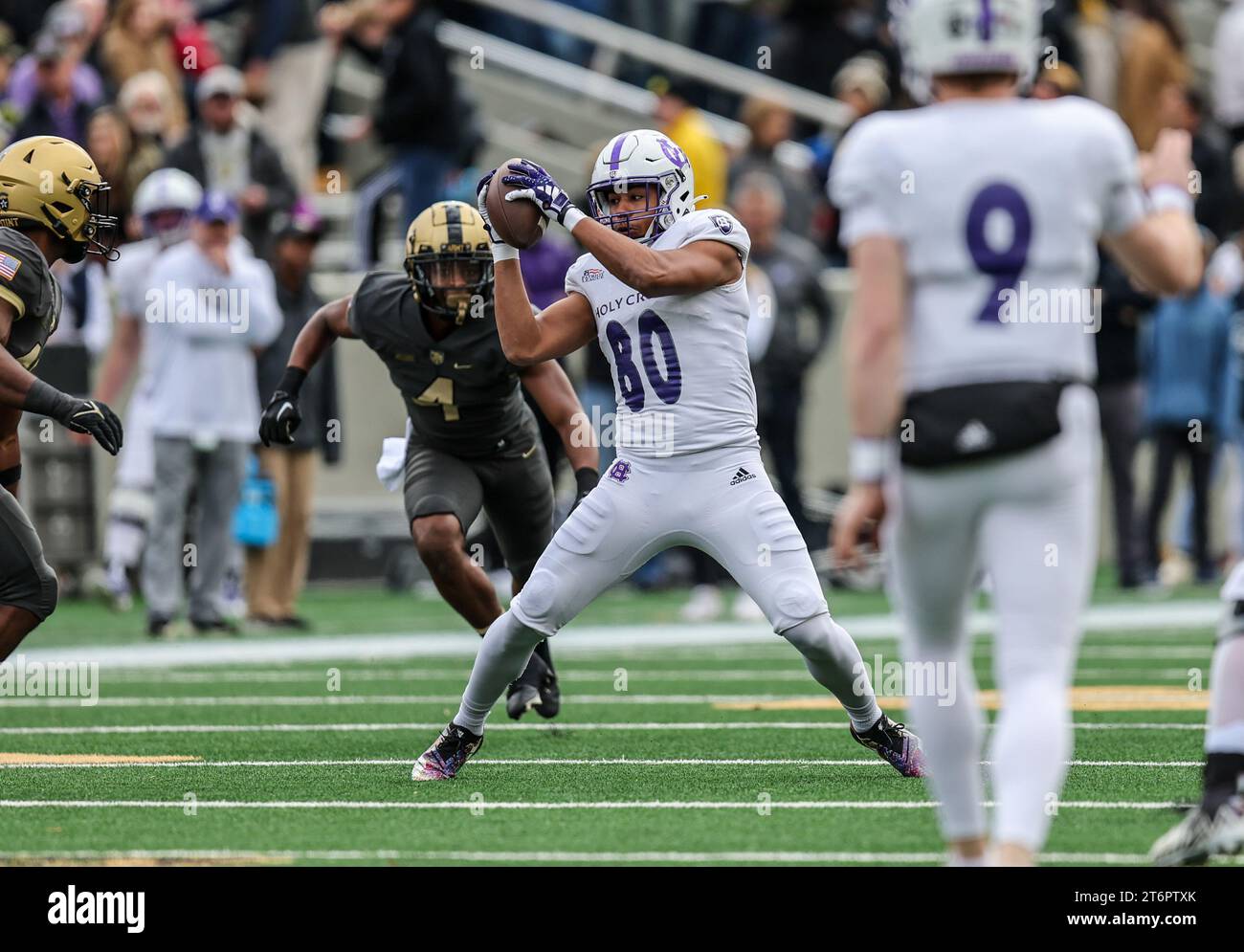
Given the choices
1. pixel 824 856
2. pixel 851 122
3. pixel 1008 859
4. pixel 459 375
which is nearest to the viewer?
pixel 1008 859

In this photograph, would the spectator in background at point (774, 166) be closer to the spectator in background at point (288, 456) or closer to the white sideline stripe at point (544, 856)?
the spectator in background at point (288, 456)

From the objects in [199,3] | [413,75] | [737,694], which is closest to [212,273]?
[413,75]

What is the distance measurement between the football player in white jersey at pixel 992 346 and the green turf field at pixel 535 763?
1082mm

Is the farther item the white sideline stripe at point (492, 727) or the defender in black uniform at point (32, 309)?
the white sideline stripe at point (492, 727)

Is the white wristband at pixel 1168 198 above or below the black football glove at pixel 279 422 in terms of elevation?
above

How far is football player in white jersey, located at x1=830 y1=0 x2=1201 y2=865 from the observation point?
462 centimetres

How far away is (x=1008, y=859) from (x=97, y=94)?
12843 millimetres

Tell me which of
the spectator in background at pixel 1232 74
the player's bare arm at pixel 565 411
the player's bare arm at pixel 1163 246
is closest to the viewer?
the player's bare arm at pixel 1163 246

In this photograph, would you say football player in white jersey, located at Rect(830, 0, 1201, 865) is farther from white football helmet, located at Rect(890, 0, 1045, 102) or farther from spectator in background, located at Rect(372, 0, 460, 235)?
spectator in background, located at Rect(372, 0, 460, 235)

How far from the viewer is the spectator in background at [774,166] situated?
1596cm

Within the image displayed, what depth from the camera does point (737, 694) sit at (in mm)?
10070

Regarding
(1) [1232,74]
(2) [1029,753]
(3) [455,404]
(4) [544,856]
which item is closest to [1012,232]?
(2) [1029,753]

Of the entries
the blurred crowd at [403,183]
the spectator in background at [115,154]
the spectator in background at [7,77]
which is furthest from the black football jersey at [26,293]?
the spectator in background at [115,154]
